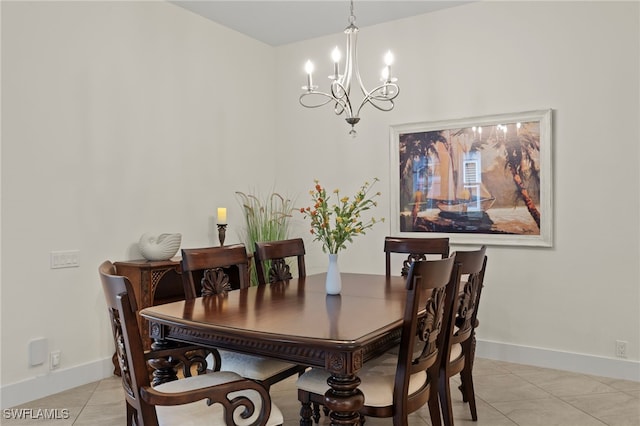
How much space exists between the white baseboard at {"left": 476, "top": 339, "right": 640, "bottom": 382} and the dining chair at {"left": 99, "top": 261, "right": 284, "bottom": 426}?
277 centimetres

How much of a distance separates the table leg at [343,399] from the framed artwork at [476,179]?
2.73m

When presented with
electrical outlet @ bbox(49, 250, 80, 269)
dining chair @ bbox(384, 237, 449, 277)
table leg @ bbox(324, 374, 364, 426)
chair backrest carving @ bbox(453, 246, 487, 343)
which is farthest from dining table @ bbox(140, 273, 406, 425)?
electrical outlet @ bbox(49, 250, 80, 269)

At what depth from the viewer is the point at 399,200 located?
15.7ft

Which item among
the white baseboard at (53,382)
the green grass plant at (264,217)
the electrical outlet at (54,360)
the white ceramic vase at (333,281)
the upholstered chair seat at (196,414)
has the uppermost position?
the green grass plant at (264,217)

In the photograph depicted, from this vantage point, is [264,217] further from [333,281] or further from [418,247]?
[333,281]

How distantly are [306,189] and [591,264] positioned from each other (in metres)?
2.69

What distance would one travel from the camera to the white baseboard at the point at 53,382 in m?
3.28

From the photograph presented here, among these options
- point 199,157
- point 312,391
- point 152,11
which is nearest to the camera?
point 312,391

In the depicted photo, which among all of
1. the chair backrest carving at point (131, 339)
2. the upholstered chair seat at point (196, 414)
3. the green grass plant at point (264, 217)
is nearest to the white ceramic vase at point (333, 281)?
the upholstered chair seat at point (196, 414)

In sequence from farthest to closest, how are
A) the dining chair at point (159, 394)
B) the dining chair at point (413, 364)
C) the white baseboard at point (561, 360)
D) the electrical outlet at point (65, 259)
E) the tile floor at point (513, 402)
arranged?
the white baseboard at point (561, 360) < the electrical outlet at point (65, 259) < the tile floor at point (513, 402) < the dining chair at point (413, 364) < the dining chair at point (159, 394)

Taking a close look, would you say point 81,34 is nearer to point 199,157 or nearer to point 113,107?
point 113,107

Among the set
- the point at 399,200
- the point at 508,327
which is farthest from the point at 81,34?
the point at 508,327

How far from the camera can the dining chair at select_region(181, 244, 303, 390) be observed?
255cm

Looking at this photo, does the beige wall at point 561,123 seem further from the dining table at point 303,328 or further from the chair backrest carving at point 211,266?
the chair backrest carving at point 211,266
